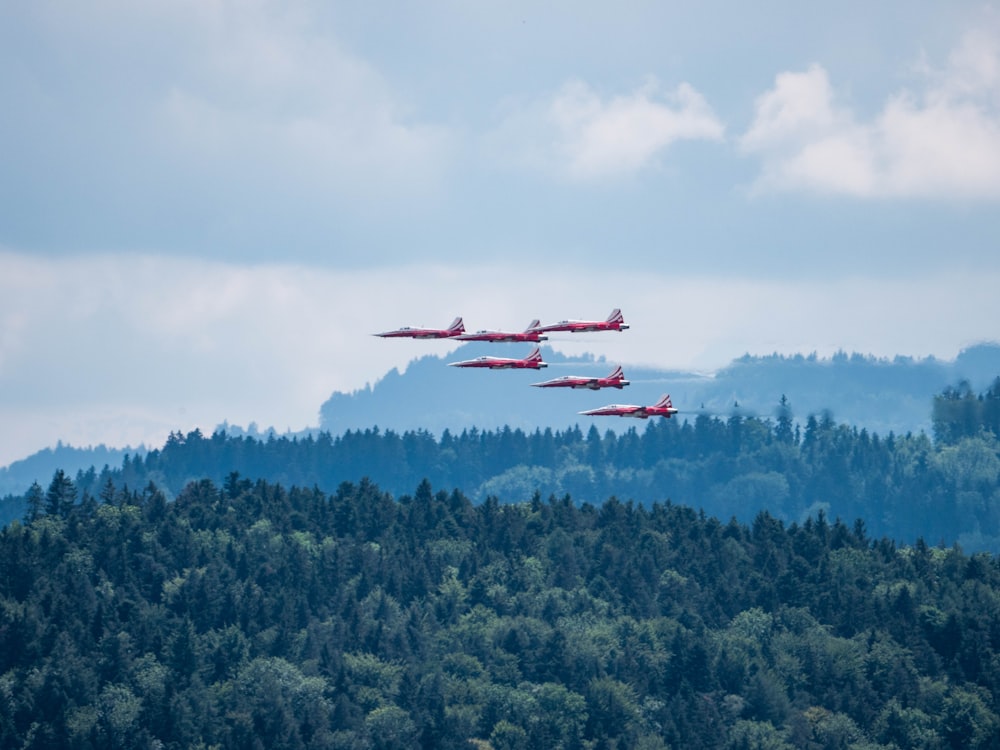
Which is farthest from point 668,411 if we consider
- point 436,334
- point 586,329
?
point 436,334

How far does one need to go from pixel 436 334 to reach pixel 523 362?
280 inches

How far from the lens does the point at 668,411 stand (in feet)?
522

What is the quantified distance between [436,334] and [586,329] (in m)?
11.6

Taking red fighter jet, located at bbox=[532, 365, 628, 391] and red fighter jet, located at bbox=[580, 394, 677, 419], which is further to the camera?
red fighter jet, located at bbox=[532, 365, 628, 391]

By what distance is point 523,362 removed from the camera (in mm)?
161125

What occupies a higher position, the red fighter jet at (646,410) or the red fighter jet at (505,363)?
the red fighter jet at (505,363)

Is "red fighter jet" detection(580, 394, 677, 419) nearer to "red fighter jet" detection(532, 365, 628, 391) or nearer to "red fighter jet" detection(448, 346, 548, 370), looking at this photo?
"red fighter jet" detection(532, 365, 628, 391)

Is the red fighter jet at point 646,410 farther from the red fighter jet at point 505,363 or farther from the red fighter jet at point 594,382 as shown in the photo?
the red fighter jet at point 505,363

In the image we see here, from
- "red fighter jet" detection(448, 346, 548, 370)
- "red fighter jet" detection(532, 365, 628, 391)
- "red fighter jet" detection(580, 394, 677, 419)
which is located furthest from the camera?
"red fighter jet" detection(448, 346, 548, 370)

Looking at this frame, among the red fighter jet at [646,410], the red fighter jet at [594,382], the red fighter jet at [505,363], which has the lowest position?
the red fighter jet at [646,410]

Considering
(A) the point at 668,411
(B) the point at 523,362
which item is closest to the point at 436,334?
(B) the point at 523,362

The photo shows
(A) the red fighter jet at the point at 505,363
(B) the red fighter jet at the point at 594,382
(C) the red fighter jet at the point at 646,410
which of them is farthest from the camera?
(A) the red fighter jet at the point at 505,363

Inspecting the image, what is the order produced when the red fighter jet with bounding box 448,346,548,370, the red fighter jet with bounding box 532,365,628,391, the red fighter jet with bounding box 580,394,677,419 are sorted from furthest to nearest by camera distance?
the red fighter jet with bounding box 448,346,548,370 < the red fighter jet with bounding box 532,365,628,391 < the red fighter jet with bounding box 580,394,677,419

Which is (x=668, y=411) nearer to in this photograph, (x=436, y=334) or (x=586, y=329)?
(x=586, y=329)
